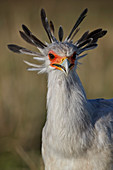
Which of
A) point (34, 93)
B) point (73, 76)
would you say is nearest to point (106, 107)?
point (73, 76)

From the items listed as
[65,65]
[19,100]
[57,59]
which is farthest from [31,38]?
[19,100]

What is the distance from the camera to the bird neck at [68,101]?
2.36 meters

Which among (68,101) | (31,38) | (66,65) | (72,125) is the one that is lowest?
(72,125)

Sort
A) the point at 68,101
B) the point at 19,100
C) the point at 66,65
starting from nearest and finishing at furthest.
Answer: the point at 66,65, the point at 68,101, the point at 19,100

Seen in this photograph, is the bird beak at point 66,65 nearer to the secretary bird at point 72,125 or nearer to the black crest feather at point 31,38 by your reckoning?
the secretary bird at point 72,125

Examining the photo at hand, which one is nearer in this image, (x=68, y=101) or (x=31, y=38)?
(x=68, y=101)

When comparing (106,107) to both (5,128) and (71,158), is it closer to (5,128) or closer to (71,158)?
(71,158)

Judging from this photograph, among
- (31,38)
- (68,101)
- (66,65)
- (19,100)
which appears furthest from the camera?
(19,100)


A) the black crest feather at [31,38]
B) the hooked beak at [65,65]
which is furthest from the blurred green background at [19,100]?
the hooked beak at [65,65]

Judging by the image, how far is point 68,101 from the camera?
2.37 m

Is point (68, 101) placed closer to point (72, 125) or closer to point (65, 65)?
point (72, 125)

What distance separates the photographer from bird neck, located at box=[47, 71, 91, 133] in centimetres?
236

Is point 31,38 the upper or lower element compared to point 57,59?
upper

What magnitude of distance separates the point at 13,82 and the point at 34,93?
0.31m
